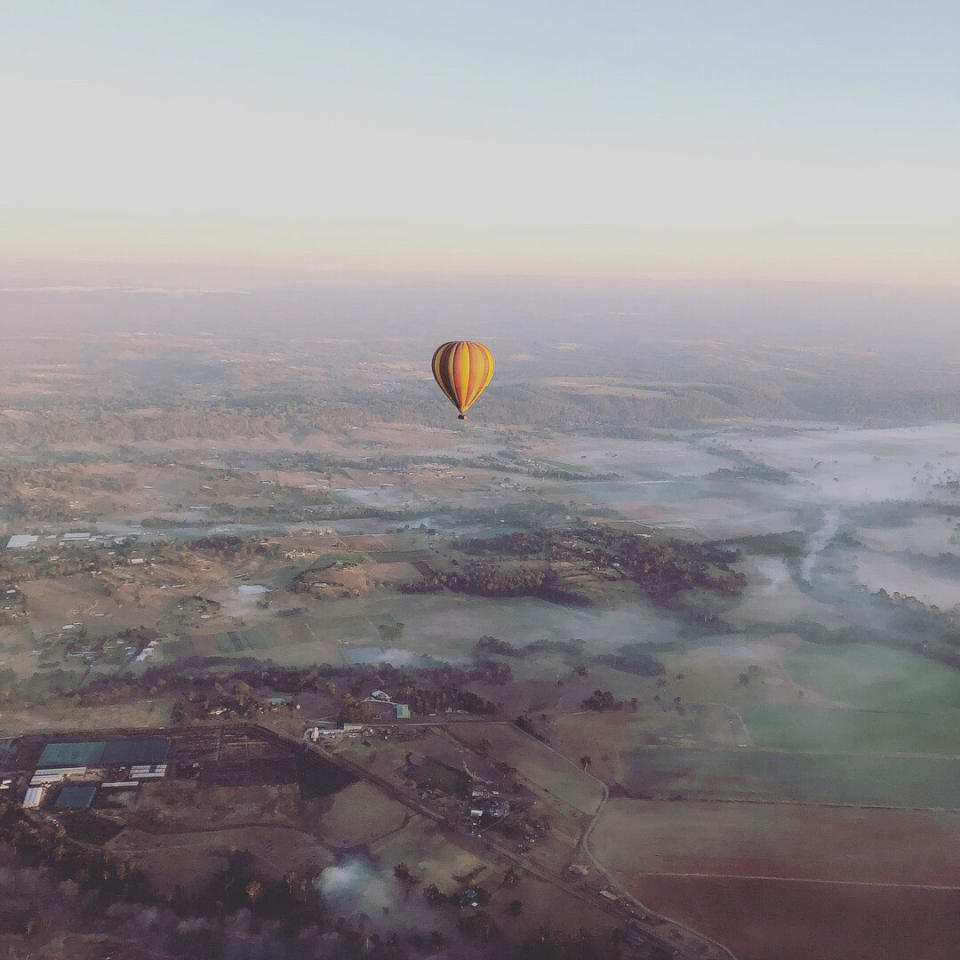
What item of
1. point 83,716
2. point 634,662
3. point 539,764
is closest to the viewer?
point 539,764

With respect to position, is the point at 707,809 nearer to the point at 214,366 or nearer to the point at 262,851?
the point at 262,851

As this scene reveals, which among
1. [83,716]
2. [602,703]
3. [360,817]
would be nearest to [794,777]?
[602,703]

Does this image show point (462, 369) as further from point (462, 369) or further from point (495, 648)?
point (495, 648)

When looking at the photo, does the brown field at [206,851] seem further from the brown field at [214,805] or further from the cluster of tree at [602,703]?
the cluster of tree at [602,703]

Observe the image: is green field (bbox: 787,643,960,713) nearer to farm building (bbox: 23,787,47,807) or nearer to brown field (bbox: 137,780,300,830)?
brown field (bbox: 137,780,300,830)

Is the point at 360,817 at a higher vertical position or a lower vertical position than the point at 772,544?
higher

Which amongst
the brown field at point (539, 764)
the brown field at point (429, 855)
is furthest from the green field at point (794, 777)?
the brown field at point (429, 855)

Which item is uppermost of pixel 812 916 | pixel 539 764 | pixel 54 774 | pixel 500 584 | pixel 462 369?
pixel 462 369
